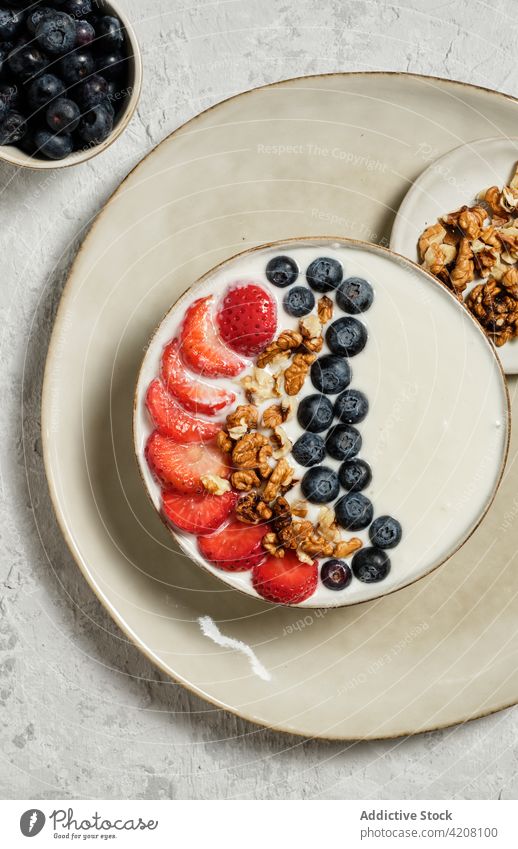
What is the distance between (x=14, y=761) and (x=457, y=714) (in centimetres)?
71

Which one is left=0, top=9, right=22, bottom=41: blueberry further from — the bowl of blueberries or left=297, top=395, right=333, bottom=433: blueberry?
left=297, top=395, right=333, bottom=433: blueberry

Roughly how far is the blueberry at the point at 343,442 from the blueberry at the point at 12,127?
2.06 ft

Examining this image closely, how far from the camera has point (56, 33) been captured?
1.09 m

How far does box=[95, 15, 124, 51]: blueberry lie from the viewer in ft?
3.63

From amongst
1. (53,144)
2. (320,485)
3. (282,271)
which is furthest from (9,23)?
(320,485)

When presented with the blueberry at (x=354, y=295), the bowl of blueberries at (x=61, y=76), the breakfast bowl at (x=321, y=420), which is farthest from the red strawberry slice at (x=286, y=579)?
the bowl of blueberries at (x=61, y=76)

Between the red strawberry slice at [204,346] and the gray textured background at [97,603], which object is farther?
the gray textured background at [97,603]

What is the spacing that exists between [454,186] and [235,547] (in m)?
0.63

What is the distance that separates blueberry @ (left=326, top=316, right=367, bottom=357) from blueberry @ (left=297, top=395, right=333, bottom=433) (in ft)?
0.21

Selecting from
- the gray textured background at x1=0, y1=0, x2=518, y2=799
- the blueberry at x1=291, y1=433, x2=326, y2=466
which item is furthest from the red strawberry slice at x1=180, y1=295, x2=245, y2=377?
the gray textured background at x1=0, y1=0, x2=518, y2=799

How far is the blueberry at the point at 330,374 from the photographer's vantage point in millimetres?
961

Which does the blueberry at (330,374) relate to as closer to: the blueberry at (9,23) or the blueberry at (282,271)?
the blueberry at (282,271)

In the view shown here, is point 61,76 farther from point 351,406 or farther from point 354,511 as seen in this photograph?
point 354,511

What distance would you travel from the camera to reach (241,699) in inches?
45.8
